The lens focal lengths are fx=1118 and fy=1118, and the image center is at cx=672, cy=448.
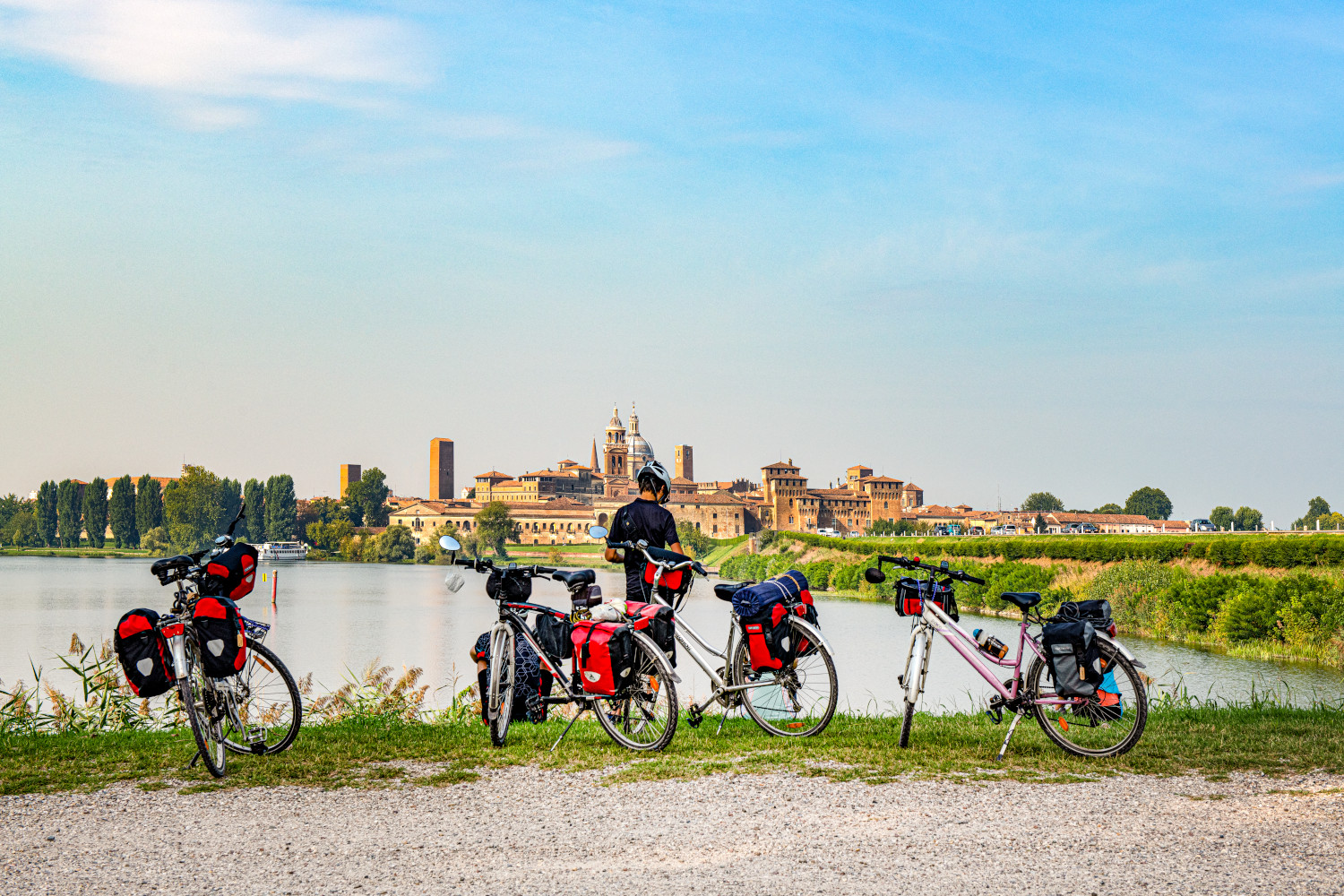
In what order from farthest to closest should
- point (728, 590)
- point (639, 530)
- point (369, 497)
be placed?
point (369, 497), point (639, 530), point (728, 590)

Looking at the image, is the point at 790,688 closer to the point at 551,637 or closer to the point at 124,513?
the point at 551,637

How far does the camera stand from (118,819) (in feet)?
15.9

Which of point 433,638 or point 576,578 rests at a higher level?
point 576,578

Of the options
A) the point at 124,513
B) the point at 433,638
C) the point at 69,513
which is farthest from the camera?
the point at 69,513

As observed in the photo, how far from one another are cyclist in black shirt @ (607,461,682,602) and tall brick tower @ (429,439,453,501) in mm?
151101

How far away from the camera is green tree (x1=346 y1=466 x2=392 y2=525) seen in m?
127

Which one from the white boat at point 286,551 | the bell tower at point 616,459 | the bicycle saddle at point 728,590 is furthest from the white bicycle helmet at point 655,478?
the bell tower at point 616,459

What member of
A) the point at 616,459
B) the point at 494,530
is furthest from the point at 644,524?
the point at 616,459

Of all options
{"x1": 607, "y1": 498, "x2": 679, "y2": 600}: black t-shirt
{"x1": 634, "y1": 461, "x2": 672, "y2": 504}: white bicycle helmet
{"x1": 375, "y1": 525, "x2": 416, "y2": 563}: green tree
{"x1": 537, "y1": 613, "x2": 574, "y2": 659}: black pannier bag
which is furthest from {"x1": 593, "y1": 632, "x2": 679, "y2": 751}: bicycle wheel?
{"x1": 375, "y1": 525, "x2": 416, "y2": 563}: green tree

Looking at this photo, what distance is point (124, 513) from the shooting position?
99.6 meters

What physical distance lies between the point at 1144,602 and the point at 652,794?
2541 cm

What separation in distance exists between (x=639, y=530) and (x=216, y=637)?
8.22 feet

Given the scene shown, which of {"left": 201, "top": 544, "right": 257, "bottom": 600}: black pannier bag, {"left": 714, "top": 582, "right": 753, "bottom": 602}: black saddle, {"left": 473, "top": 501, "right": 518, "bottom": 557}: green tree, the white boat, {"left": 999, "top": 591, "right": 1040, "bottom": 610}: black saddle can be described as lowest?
the white boat

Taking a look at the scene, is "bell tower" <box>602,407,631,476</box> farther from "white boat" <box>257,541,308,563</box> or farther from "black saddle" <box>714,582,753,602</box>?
"black saddle" <box>714,582,753,602</box>
